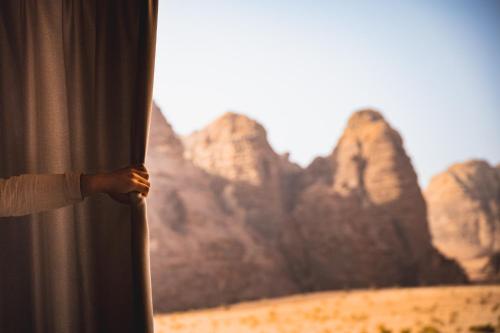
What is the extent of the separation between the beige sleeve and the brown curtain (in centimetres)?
41

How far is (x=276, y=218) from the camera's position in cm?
2725

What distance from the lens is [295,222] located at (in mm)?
26031

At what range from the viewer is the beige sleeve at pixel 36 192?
1.55 m

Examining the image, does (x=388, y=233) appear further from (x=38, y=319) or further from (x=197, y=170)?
(x=38, y=319)

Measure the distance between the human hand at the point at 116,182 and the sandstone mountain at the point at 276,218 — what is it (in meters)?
17.9

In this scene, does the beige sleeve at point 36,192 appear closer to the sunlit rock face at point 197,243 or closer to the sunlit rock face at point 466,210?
the sunlit rock face at point 197,243

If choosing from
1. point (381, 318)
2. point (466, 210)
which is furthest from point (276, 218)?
point (466, 210)

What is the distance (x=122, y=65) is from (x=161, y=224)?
1924 cm

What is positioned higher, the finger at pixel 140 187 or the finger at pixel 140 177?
the finger at pixel 140 177

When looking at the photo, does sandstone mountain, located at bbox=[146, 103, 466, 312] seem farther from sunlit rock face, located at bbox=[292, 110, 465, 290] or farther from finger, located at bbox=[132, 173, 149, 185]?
finger, located at bbox=[132, 173, 149, 185]

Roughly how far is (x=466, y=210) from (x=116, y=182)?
183 feet

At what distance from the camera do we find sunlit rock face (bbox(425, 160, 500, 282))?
48.8 meters

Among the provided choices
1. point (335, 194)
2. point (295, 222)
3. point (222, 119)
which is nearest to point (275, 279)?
point (295, 222)

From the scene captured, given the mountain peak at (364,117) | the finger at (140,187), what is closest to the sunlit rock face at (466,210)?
the mountain peak at (364,117)
